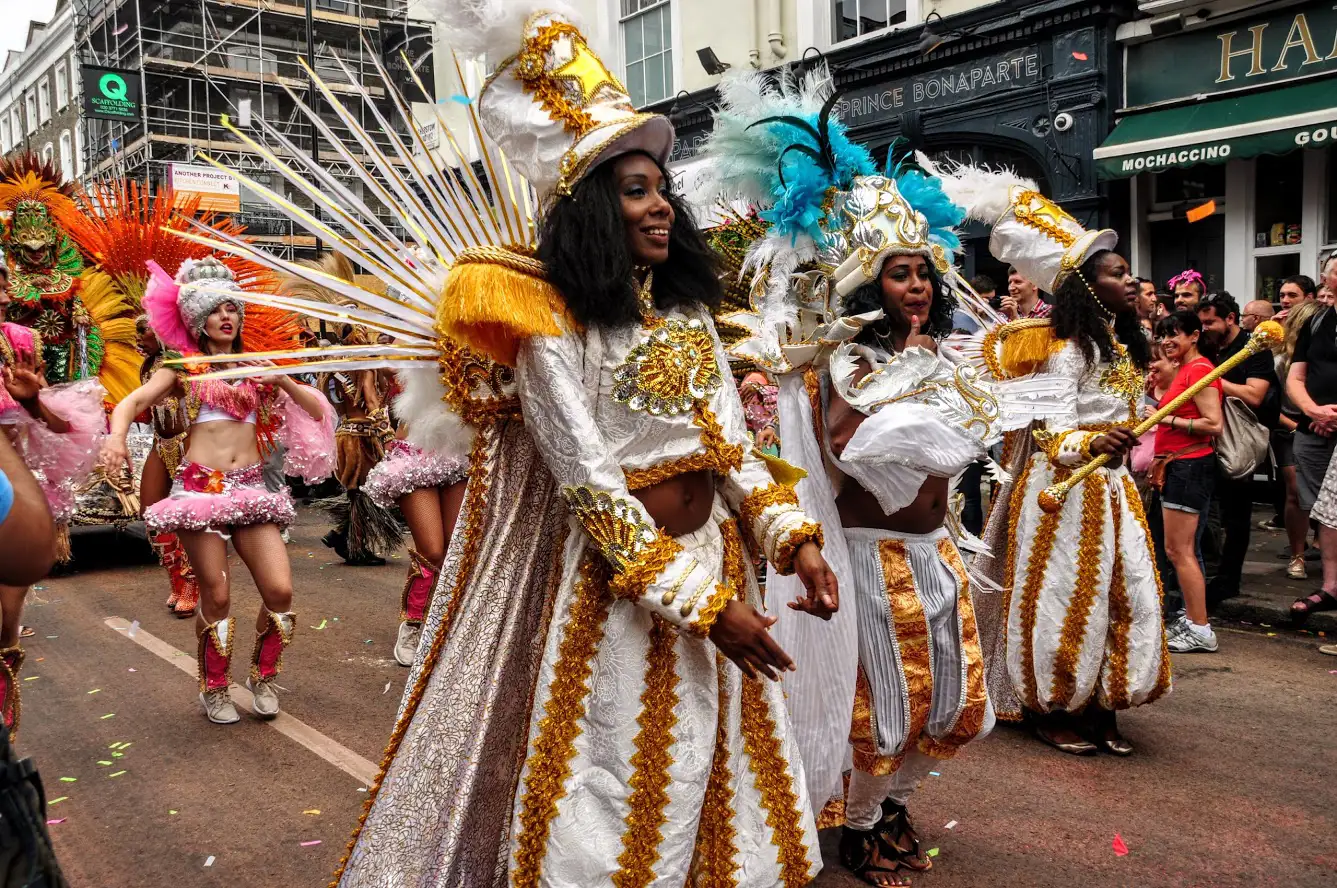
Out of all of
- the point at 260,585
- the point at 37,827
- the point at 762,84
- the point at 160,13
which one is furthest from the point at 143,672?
the point at 160,13

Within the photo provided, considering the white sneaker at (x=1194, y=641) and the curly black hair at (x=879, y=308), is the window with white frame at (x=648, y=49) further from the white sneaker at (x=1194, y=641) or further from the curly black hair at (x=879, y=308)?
the curly black hair at (x=879, y=308)

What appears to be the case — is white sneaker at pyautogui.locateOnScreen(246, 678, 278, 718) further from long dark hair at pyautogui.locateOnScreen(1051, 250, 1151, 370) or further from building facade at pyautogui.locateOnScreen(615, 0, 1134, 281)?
building facade at pyautogui.locateOnScreen(615, 0, 1134, 281)

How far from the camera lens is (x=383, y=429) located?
825cm

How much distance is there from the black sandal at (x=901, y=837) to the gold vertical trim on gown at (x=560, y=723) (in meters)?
1.43

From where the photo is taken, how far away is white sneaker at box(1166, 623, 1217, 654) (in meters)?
6.16

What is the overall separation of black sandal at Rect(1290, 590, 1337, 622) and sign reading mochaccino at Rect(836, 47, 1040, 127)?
22.8ft

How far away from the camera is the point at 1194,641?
20.3 feet

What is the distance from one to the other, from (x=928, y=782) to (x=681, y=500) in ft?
7.24

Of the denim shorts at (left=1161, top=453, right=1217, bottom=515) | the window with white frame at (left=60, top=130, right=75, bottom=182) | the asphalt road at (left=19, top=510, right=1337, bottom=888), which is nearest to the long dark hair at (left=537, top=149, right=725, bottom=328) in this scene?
the asphalt road at (left=19, top=510, right=1337, bottom=888)

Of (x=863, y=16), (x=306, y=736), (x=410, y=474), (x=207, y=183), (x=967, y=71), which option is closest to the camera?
(x=306, y=736)

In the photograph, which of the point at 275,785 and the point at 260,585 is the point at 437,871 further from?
the point at 260,585

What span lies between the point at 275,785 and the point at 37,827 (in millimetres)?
3172

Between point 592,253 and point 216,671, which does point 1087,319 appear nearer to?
point 592,253

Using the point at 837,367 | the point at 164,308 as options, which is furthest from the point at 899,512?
the point at 164,308
